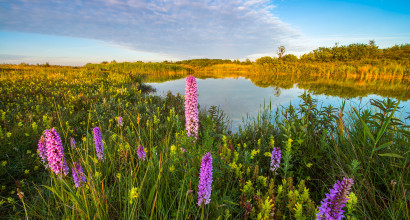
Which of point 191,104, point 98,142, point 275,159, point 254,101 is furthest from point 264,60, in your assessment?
point 98,142

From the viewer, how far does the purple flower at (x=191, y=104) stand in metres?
3.14

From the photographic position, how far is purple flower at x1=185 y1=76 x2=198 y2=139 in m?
3.14

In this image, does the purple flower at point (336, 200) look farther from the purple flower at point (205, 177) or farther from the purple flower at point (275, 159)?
the purple flower at point (275, 159)

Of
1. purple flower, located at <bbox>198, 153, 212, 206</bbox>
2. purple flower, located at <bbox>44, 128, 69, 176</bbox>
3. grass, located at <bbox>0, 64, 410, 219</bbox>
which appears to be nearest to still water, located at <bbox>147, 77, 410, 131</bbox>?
grass, located at <bbox>0, 64, 410, 219</bbox>

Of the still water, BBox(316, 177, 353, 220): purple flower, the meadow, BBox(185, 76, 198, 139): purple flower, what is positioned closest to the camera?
BBox(316, 177, 353, 220): purple flower

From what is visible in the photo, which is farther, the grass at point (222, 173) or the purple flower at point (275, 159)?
the purple flower at point (275, 159)

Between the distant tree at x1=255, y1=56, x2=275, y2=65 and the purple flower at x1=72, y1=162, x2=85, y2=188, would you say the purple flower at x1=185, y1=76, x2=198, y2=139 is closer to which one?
the purple flower at x1=72, y1=162, x2=85, y2=188

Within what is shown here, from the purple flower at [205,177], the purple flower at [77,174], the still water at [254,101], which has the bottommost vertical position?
the still water at [254,101]

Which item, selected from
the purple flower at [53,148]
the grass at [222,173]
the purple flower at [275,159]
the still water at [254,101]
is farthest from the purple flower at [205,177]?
the still water at [254,101]

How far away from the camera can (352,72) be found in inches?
1016

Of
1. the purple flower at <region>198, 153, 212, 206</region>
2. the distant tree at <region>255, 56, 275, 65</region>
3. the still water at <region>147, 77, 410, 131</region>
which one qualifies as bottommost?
the still water at <region>147, 77, 410, 131</region>

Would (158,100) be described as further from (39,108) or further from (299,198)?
(299,198)

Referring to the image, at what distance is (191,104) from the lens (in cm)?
321

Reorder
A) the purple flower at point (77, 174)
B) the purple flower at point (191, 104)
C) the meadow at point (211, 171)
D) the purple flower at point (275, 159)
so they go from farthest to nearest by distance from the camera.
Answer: the purple flower at point (191, 104) < the purple flower at point (275, 159) < the purple flower at point (77, 174) < the meadow at point (211, 171)
